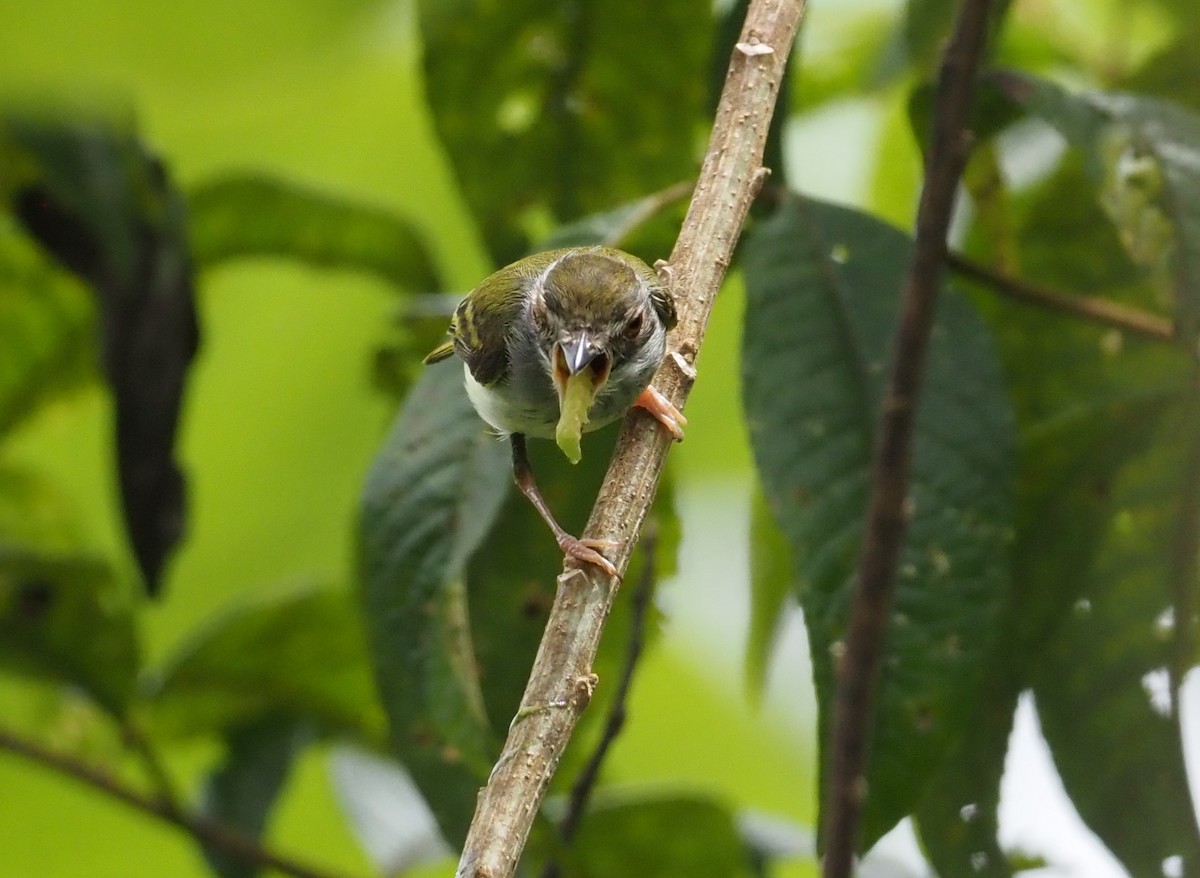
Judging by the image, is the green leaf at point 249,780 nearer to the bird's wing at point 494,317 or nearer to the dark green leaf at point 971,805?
the bird's wing at point 494,317

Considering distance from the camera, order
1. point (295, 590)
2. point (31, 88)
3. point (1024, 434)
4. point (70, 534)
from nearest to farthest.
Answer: point (31, 88) → point (1024, 434) → point (295, 590) → point (70, 534)

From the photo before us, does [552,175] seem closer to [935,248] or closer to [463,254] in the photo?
[935,248]

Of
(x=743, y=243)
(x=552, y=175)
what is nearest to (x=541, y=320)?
(x=743, y=243)

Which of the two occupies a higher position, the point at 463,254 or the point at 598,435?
the point at 463,254

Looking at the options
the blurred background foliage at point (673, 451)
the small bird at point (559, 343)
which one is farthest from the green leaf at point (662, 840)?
the small bird at point (559, 343)

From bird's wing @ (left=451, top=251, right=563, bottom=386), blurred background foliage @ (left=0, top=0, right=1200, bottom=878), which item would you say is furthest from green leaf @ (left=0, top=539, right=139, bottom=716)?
bird's wing @ (left=451, top=251, right=563, bottom=386)

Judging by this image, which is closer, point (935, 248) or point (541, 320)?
point (935, 248)
